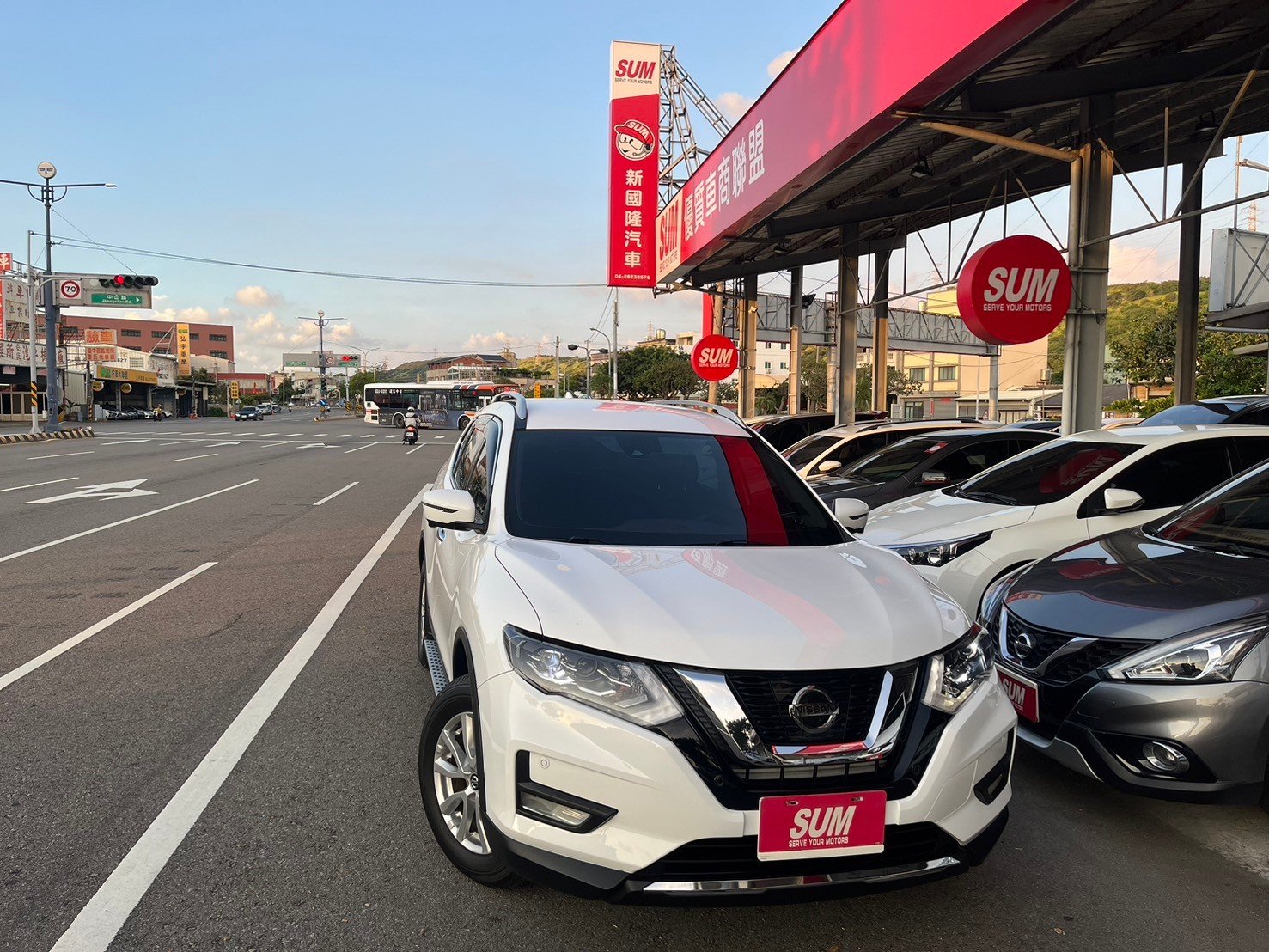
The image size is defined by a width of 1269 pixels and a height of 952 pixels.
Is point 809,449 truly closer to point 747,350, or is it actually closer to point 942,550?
point 942,550

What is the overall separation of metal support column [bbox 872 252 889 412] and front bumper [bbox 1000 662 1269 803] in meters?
17.5

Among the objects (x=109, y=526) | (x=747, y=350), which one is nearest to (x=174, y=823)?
(x=109, y=526)

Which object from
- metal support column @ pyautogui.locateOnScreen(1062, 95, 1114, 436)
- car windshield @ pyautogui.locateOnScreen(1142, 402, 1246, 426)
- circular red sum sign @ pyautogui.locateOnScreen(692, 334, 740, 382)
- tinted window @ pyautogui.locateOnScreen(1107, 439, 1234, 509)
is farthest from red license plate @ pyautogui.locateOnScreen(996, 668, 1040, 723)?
circular red sum sign @ pyautogui.locateOnScreen(692, 334, 740, 382)

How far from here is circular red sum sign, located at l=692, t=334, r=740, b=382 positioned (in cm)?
2434

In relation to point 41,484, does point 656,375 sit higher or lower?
higher

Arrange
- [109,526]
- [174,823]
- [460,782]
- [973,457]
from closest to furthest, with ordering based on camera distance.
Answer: [460,782] → [174,823] → [973,457] → [109,526]

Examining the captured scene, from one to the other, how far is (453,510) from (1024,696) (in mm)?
2514

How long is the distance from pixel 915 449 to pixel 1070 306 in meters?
2.34

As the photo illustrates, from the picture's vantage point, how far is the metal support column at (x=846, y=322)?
58.6 ft

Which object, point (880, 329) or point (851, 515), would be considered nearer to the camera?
point (851, 515)

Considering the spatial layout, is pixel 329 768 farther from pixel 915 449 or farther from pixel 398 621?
pixel 915 449

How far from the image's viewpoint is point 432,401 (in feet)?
196

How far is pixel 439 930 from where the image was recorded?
9.04ft

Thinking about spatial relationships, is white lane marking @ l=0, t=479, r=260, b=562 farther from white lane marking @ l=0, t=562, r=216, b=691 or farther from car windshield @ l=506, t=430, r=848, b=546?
car windshield @ l=506, t=430, r=848, b=546
